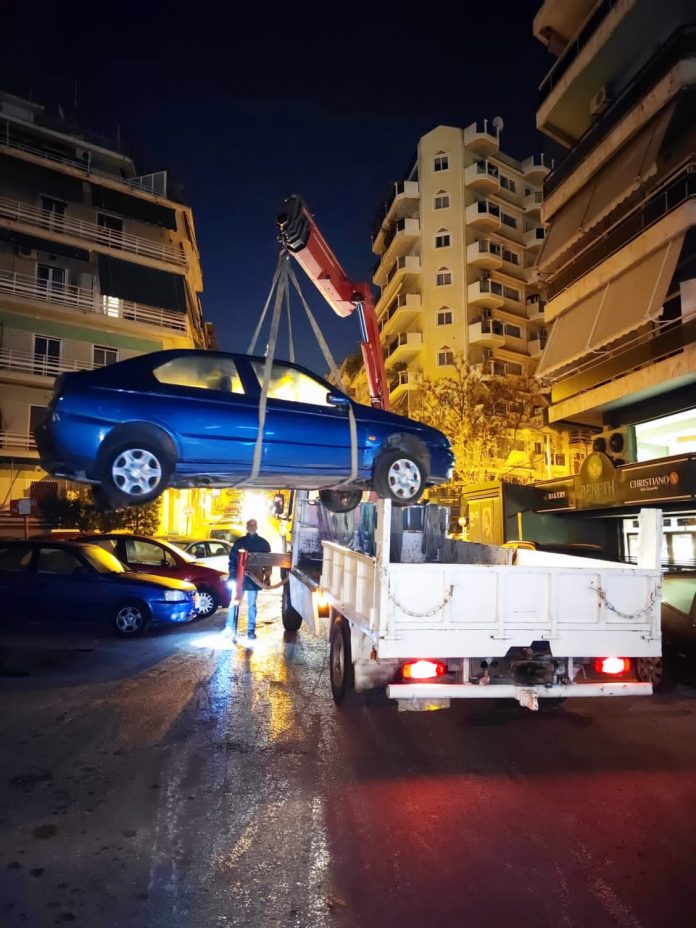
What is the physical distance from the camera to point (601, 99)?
2028 centimetres

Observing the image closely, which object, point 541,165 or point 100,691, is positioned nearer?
point 100,691

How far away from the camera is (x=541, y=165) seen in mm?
47469

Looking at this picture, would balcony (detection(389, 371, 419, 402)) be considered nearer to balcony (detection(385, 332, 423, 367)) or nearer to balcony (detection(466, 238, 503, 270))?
balcony (detection(385, 332, 423, 367))

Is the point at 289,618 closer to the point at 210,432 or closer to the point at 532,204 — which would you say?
the point at 210,432

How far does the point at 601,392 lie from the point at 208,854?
17.9m

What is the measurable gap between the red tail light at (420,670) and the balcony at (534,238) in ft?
151

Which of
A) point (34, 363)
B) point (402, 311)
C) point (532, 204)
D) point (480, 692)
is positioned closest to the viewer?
point (480, 692)

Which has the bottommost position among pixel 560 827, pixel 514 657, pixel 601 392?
pixel 560 827

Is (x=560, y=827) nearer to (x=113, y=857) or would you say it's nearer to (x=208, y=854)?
(x=208, y=854)

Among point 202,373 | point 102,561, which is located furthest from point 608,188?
point 102,561

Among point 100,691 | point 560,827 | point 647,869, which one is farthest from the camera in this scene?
point 100,691

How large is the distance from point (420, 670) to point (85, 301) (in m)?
27.3

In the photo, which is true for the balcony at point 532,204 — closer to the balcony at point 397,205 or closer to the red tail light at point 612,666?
the balcony at point 397,205

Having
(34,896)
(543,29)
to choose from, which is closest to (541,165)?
(543,29)
